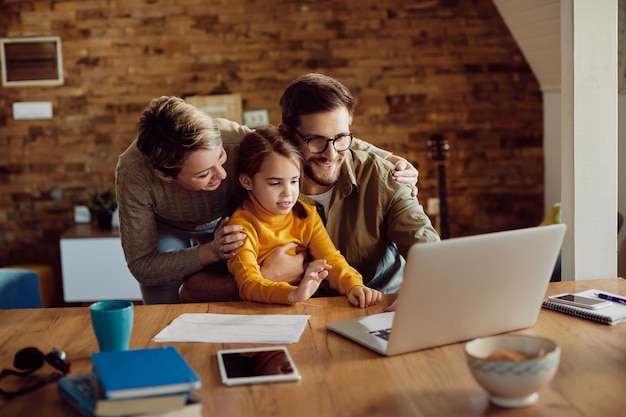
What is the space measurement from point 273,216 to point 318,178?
193 millimetres

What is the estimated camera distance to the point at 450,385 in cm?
131

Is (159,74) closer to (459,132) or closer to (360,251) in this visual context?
(459,132)

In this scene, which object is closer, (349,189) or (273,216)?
(273,216)

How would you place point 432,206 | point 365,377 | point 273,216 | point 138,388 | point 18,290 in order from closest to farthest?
1. point 138,388
2. point 365,377
3. point 273,216
4. point 18,290
5. point 432,206

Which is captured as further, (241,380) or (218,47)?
(218,47)

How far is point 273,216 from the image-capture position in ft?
7.30

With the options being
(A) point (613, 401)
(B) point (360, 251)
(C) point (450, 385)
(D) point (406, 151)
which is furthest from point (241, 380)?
(D) point (406, 151)

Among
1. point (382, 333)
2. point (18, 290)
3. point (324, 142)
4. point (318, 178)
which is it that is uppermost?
point (324, 142)

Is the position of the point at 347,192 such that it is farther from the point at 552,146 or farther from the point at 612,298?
the point at 552,146

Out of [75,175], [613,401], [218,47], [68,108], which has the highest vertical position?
[218,47]

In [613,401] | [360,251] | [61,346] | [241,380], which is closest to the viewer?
[613,401]

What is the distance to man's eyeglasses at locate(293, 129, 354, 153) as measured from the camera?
86.5 inches

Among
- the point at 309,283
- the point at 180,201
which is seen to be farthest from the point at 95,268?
the point at 309,283

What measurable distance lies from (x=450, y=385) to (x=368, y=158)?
3.94 ft
